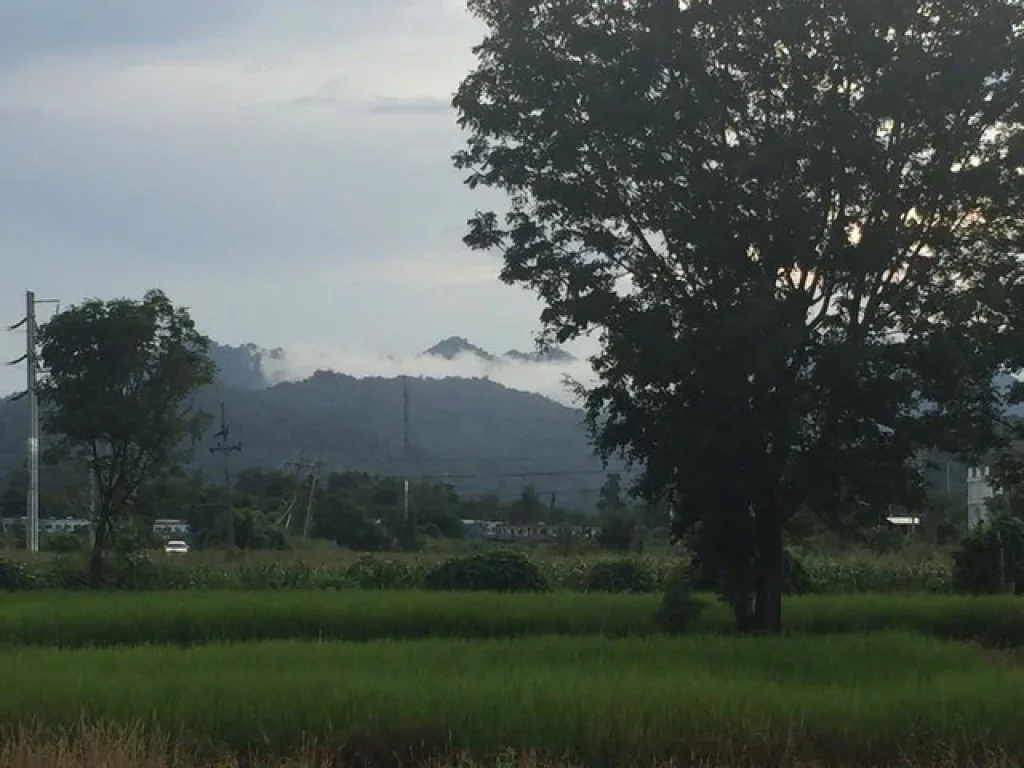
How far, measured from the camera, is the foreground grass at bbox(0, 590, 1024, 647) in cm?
2166

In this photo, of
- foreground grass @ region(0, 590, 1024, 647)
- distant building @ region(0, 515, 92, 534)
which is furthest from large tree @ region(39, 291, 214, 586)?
distant building @ region(0, 515, 92, 534)

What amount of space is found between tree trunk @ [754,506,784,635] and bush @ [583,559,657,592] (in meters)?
12.5

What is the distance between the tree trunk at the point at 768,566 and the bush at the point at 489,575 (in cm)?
1171

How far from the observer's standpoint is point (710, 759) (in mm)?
11289

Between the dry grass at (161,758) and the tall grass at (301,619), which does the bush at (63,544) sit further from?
the dry grass at (161,758)

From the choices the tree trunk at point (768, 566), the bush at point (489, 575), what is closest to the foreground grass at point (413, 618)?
the tree trunk at point (768, 566)

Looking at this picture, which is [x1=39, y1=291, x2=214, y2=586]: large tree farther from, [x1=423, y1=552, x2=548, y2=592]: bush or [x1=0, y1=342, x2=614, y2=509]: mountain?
[x1=0, y1=342, x2=614, y2=509]: mountain

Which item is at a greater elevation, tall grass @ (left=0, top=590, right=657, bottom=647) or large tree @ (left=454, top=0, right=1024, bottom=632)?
large tree @ (left=454, top=0, right=1024, bottom=632)

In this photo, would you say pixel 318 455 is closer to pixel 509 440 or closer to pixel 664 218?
pixel 509 440

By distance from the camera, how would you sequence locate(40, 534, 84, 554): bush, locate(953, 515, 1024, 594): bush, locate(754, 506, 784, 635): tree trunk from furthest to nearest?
locate(40, 534, 84, 554): bush
locate(953, 515, 1024, 594): bush
locate(754, 506, 784, 635): tree trunk

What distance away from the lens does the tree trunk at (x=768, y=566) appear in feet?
67.4

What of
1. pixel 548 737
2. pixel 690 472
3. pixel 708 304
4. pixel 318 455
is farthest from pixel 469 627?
pixel 318 455

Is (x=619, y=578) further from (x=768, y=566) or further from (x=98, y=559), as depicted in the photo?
(x=768, y=566)

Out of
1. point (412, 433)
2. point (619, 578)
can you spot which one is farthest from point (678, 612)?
point (412, 433)
